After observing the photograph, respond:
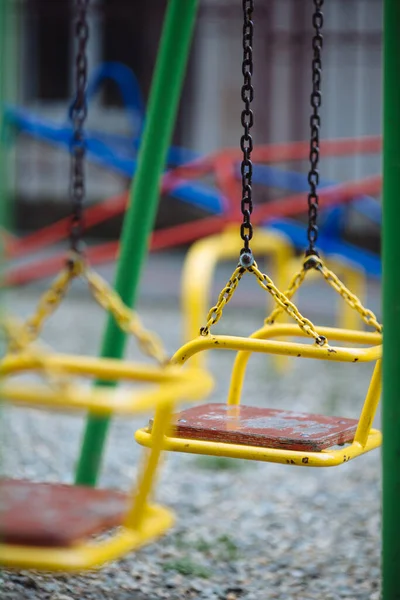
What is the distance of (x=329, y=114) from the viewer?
992 centimetres

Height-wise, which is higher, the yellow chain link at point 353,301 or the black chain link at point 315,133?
the black chain link at point 315,133

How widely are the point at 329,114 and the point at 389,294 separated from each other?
Result: 27.3ft

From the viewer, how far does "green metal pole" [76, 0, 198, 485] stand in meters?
2.73

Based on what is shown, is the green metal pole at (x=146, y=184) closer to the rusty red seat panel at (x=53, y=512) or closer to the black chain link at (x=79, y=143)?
the black chain link at (x=79, y=143)

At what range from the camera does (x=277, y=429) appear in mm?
2029

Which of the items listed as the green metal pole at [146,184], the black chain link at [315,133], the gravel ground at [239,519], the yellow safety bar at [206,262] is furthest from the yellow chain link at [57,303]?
the yellow safety bar at [206,262]

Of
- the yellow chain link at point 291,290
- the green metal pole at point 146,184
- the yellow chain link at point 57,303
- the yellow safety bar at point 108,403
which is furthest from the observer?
the green metal pole at point 146,184

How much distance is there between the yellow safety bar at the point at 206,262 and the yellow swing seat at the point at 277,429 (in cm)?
135

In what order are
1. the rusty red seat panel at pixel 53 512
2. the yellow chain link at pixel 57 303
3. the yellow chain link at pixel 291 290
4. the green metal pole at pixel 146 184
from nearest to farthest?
the rusty red seat panel at pixel 53 512
the yellow chain link at pixel 57 303
the yellow chain link at pixel 291 290
the green metal pole at pixel 146 184

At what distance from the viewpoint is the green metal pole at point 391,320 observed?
1.81m

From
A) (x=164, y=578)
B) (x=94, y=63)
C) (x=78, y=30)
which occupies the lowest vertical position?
(x=164, y=578)

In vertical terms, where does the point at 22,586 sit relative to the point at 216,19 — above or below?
below

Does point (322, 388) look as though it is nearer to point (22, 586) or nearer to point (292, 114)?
point (22, 586)

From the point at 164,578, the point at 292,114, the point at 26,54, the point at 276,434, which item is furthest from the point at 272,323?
the point at 26,54
